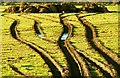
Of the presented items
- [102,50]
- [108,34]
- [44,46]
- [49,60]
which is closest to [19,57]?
[49,60]

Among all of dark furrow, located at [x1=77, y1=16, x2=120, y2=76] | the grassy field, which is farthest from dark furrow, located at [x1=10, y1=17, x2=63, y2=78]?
dark furrow, located at [x1=77, y1=16, x2=120, y2=76]

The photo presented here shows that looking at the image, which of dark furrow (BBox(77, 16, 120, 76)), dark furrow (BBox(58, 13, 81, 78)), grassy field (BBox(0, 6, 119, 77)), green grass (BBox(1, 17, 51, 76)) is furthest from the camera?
dark furrow (BBox(77, 16, 120, 76))

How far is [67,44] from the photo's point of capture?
15.7 meters

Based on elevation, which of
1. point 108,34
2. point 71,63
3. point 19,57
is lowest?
point 108,34

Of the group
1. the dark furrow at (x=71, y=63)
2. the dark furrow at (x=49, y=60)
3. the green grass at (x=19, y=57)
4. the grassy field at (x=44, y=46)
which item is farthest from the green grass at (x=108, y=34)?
the green grass at (x=19, y=57)

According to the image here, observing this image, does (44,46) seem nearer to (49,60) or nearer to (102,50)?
(102,50)

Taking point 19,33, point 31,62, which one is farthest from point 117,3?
point 31,62

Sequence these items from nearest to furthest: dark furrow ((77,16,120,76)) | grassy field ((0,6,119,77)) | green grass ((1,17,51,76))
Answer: green grass ((1,17,51,76)), grassy field ((0,6,119,77)), dark furrow ((77,16,120,76))

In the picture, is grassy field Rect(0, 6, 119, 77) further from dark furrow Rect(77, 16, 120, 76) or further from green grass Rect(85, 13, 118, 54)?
dark furrow Rect(77, 16, 120, 76)

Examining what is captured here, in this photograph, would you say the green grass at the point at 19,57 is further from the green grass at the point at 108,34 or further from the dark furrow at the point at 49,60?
the green grass at the point at 108,34

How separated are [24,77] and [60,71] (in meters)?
1.28

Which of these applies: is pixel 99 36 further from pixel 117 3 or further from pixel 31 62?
pixel 117 3

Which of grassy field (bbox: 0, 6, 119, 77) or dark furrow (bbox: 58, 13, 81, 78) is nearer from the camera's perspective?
dark furrow (bbox: 58, 13, 81, 78)

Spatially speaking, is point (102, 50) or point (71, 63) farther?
point (102, 50)
